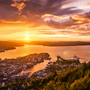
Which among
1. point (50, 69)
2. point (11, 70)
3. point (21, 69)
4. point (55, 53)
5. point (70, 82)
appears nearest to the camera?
point (70, 82)

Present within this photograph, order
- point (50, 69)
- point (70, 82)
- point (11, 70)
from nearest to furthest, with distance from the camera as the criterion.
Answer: point (70, 82) → point (11, 70) → point (50, 69)

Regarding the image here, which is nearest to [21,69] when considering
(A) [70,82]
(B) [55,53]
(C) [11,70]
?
(C) [11,70]

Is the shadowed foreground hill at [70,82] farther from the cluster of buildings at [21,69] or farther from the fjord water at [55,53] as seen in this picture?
the fjord water at [55,53]

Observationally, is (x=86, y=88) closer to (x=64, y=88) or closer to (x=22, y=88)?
(x=64, y=88)

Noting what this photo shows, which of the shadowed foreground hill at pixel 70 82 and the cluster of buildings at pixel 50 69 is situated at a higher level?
the shadowed foreground hill at pixel 70 82

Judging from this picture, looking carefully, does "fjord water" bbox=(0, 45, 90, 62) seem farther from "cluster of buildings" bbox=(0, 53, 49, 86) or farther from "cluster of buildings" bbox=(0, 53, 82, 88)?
"cluster of buildings" bbox=(0, 53, 49, 86)

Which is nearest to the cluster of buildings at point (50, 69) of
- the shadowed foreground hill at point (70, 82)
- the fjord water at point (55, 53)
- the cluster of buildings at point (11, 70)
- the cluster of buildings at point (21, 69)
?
the cluster of buildings at point (21, 69)

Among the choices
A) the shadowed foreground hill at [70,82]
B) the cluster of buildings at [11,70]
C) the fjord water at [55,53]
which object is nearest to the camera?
the shadowed foreground hill at [70,82]

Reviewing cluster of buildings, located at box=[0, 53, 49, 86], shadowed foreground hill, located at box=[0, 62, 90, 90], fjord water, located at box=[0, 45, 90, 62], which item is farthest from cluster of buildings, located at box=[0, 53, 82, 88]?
fjord water, located at box=[0, 45, 90, 62]

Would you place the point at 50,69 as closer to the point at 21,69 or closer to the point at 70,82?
the point at 21,69

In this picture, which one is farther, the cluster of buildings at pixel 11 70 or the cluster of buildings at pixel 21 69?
the cluster of buildings at pixel 21 69

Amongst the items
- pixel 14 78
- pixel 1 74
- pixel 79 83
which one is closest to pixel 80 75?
pixel 79 83
